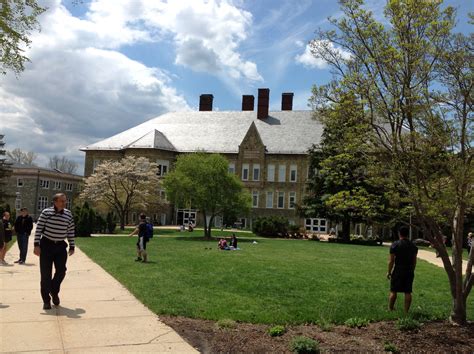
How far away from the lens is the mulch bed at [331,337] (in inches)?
243

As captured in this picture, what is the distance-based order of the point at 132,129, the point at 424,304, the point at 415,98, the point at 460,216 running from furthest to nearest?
1. the point at 132,129
2. the point at 424,304
3. the point at 460,216
4. the point at 415,98

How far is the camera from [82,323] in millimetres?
6910

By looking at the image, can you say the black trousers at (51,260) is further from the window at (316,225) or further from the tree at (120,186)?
the window at (316,225)

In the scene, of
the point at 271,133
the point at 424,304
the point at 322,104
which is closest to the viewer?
the point at 322,104

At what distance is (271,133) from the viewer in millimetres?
63438

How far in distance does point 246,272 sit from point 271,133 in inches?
1993

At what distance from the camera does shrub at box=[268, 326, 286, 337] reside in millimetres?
6669

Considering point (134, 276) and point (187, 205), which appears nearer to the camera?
point (134, 276)

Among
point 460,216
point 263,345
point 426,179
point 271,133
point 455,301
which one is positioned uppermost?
point 271,133

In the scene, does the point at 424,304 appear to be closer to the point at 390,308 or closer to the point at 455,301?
the point at 390,308


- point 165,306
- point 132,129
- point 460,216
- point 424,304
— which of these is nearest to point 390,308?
point 424,304

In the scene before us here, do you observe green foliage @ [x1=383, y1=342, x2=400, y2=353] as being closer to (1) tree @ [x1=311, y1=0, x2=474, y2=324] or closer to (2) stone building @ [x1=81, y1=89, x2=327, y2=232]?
(1) tree @ [x1=311, y1=0, x2=474, y2=324]

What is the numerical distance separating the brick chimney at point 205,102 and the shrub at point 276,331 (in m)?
67.7

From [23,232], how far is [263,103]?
175 ft
